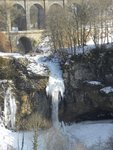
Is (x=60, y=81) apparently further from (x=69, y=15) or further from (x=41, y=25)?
(x=41, y=25)

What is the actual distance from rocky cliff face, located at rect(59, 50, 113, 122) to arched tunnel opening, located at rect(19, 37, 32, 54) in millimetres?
14366

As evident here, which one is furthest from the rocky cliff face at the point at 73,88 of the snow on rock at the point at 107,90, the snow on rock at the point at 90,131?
the snow on rock at the point at 90,131

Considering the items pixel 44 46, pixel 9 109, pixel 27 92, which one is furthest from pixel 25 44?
pixel 9 109

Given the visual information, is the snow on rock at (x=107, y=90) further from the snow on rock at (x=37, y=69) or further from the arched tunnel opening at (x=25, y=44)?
the arched tunnel opening at (x=25, y=44)

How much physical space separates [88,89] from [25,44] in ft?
56.7

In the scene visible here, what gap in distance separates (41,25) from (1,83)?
2589 centimetres

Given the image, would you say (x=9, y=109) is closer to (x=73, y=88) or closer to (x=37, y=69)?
(x=37, y=69)

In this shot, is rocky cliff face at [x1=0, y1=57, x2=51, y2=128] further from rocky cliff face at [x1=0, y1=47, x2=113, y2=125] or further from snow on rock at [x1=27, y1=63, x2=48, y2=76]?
snow on rock at [x1=27, y1=63, x2=48, y2=76]

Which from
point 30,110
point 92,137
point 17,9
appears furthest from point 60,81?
point 17,9

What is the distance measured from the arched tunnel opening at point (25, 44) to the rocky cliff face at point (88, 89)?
47.1 feet

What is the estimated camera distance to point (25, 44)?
162 feet

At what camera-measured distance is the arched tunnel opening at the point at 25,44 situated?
48287 mm

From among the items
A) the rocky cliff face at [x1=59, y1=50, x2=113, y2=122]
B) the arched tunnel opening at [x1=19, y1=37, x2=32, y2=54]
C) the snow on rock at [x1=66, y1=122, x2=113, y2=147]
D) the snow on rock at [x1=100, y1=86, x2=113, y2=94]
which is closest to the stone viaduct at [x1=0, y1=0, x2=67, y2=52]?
the arched tunnel opening at [x1=19, y1=37, x2=32, y2=54]

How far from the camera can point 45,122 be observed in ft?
104
